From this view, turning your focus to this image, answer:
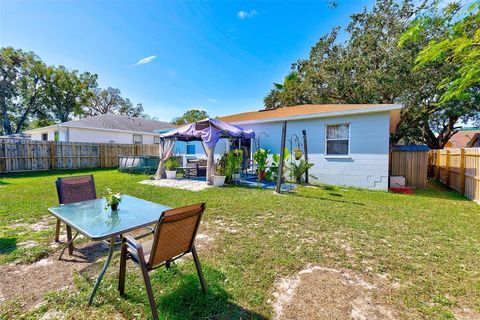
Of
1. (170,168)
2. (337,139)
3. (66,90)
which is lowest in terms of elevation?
(170,168)

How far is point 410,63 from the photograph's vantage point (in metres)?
13.3

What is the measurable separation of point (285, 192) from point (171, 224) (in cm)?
627

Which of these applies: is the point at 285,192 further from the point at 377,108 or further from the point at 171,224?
the point at 171,224

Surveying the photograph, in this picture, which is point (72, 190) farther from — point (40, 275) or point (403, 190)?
point (403, 190)

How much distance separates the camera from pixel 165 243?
1.99m

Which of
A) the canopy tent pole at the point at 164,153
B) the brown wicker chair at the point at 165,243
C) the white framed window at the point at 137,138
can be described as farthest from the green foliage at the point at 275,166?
the white framed window at the point at 137,138

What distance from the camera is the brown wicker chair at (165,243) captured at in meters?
1.88

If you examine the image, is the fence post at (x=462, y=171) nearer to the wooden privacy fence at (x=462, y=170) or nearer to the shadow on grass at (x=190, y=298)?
the wooden privacy fence at (x=462, y=170)

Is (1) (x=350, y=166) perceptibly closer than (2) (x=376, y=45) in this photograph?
Yes

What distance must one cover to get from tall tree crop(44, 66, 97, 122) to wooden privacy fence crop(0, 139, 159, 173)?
15.0m

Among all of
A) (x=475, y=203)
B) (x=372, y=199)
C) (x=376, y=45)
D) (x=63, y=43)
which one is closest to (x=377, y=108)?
(x=372, y=199)

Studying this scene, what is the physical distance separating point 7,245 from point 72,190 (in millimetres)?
1351

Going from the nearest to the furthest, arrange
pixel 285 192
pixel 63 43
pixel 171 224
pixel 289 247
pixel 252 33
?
pixel 171 224 → pixel 289 247 → pixel 285 192 → pixel 63 43 → pixel 252 33

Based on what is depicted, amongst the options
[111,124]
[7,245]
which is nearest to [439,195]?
[7,245]
